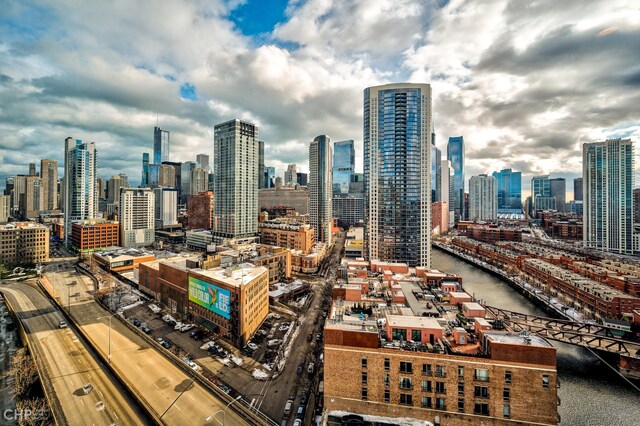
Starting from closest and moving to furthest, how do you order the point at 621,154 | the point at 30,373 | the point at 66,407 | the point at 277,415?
1. the point at 66,407
2. the point at 277,415
3. the point at 30,373
4. the point at 621,154

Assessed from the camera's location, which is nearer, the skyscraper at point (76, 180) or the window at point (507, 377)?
the window at point (507, 377)

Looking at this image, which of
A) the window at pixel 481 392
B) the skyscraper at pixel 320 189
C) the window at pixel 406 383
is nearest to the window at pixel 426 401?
the window at pixel 406 383

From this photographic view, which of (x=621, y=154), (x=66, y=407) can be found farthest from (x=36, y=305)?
(x=621, y=154)

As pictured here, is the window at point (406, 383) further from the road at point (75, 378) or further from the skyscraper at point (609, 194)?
the skyscraper at point (609, 194)

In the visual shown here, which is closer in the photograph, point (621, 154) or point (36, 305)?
point (36, 305)

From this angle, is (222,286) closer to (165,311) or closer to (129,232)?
(165,311)

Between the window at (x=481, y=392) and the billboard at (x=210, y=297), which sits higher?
the billboard at (x=210, y=297)
